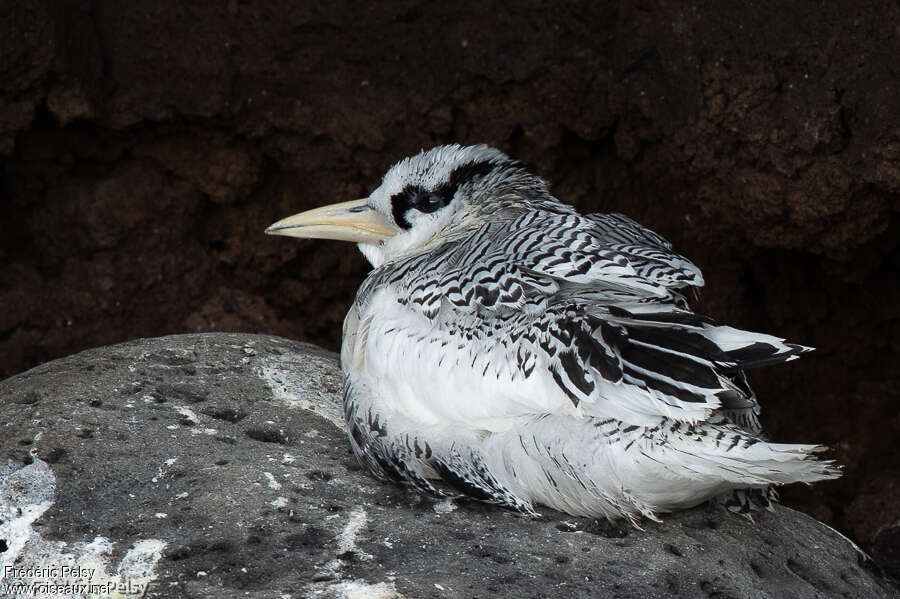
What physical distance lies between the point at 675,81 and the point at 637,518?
299 centimetres

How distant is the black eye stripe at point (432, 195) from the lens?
17.2ft

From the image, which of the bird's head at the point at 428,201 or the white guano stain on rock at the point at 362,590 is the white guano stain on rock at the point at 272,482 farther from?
the bird's head at the point at 428,201

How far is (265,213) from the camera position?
23.5 ft

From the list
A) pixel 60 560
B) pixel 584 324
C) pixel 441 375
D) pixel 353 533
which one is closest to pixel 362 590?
pixel 353 533

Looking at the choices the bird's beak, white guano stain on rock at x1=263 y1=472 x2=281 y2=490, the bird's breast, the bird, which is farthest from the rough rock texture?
the bird's beak

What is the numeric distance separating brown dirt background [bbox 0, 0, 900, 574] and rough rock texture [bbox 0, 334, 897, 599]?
84.2 inches

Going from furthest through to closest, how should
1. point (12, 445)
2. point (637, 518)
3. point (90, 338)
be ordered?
point (90, 338), point (12, 445), point (637, 518)

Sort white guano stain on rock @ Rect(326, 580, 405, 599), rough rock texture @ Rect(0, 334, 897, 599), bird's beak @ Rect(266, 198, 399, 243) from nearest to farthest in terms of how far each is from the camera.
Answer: white guano stain on rock @ Rect(326, 580, 405, 599)
rough rock texture @ Rect(0, 334, 897, 599)
bird's beak @ Rect(266, 198, 399, 243)

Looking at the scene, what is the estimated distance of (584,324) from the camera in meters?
3.81

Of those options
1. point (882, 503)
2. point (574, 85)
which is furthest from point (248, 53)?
point (882, 503)

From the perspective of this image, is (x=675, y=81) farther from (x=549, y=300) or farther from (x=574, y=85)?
(x=549, y=300)

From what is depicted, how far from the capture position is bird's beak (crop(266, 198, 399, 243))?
5.31 metres

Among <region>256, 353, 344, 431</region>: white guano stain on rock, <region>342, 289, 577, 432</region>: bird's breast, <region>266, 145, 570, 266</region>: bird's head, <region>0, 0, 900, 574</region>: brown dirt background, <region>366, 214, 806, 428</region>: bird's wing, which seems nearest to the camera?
<region>366, 214, 806, 428</region>: bird's wing

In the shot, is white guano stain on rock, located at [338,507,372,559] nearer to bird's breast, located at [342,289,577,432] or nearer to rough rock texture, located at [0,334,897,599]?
rough rock texture, located at [0,334,897,599]
